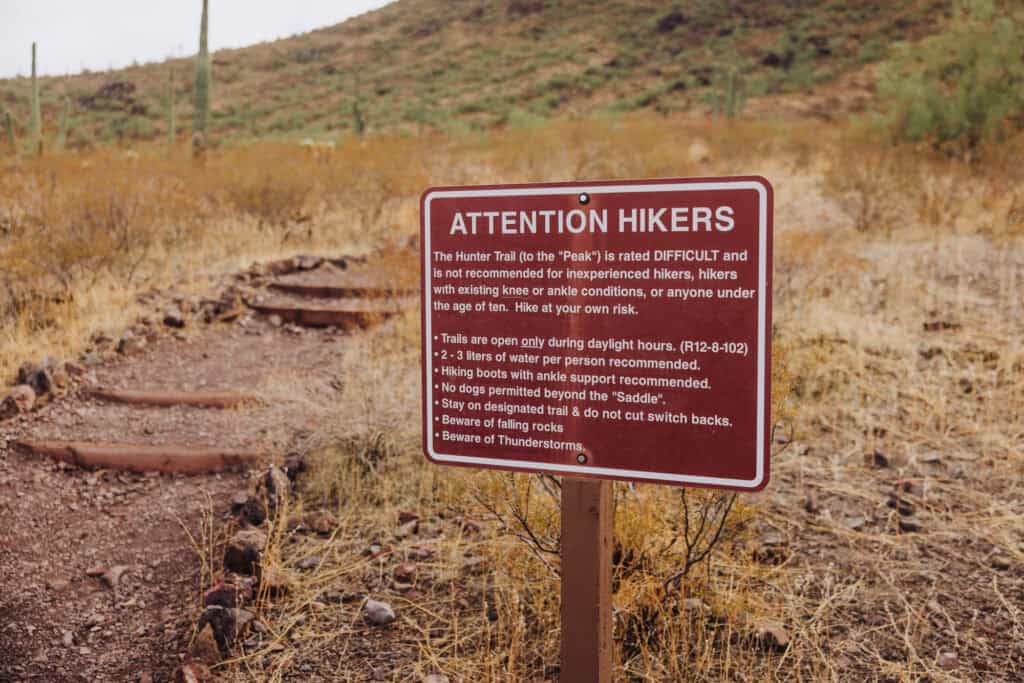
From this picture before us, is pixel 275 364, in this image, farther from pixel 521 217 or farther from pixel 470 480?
pixel 521 217

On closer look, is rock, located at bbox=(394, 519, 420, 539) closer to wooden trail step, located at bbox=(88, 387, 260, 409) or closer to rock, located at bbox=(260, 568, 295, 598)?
rock, located at bbox=(260, 568, 295, 598)

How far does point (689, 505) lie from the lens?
3.46 meters

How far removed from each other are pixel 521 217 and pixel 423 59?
39.8 m

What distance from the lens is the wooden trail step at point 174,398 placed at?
5.24m

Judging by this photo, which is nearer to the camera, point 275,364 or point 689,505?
point 689,505

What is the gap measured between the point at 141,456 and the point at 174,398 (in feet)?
2.91

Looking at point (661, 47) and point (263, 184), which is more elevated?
point (661, 47)

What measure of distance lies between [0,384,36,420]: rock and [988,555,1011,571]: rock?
15.9 ft

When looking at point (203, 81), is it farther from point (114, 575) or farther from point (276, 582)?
point (276, 582)

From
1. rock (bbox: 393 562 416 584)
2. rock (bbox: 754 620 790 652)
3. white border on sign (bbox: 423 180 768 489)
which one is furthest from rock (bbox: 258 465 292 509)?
rock (bbox: 754 620 790 652)

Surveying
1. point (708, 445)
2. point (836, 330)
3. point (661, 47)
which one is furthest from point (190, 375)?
point (661, 47)

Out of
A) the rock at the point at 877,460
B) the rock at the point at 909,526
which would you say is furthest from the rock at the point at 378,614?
the rock at the point at 877,460

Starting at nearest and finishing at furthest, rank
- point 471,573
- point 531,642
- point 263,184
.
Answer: point 531,642
point 471,573
point 263,184

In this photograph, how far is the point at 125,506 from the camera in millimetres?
4086
